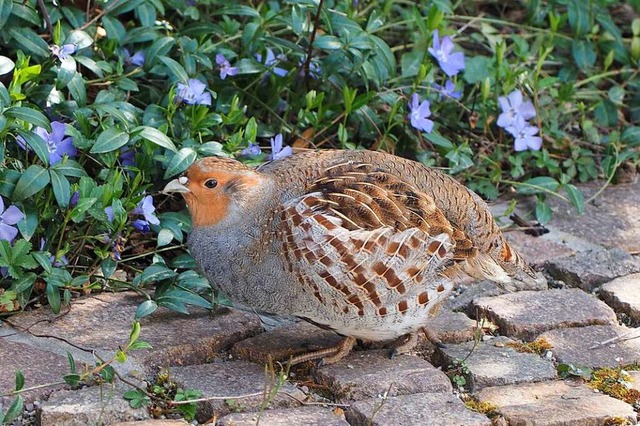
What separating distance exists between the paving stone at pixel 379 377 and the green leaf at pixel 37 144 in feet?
4.93

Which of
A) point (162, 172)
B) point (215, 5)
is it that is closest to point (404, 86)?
point (215, 5)

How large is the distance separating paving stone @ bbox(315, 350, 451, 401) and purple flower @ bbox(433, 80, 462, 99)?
85.7 inches

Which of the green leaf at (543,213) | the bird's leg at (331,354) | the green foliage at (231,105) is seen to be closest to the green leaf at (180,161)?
the green foliage at (231,105)

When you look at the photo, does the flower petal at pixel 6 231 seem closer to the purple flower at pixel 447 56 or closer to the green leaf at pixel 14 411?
the green leaf at pixel 14 411

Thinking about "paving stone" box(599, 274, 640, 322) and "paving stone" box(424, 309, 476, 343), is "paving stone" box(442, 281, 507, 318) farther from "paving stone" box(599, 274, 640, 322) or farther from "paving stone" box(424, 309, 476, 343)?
"paving stone" box(599, 274, 640, 322)

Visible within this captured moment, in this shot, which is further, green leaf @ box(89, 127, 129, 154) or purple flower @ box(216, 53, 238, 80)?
purple flower @ box(216, 53, 238, 80)

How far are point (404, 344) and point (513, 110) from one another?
2.19 metres

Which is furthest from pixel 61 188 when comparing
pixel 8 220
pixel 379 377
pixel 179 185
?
pixel 379 377

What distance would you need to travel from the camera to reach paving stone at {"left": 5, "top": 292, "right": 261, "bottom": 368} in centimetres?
459

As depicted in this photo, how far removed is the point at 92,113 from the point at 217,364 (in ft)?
5.01

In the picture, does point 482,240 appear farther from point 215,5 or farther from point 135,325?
point 215,5

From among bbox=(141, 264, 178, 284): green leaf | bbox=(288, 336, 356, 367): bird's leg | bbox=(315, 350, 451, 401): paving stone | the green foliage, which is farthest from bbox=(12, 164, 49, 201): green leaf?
bbox=(315, 350, 451, 401): paving stone

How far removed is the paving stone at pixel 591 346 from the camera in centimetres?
475

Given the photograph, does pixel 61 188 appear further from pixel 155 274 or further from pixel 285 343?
pixel 285 343
